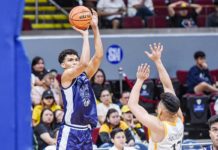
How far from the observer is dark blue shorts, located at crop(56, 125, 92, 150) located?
6.53 metres

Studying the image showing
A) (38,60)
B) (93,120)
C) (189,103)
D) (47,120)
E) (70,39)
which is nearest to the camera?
(93,120)

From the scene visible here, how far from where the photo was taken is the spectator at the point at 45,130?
9.80 metres

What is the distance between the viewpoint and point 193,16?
15312 mm

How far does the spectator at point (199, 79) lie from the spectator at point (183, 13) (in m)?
1.75

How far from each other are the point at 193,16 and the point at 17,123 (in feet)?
A: 42.7

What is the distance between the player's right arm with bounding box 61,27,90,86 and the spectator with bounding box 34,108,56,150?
351 centimetres

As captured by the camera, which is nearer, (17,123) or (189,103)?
(17,123)

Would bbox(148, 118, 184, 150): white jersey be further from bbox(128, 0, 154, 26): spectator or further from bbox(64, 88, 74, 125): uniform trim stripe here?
bbox(128, 0, 154, 26): spectator

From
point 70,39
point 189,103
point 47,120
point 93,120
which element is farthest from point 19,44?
point 70,39

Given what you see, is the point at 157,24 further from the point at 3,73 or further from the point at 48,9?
the point at 3,73

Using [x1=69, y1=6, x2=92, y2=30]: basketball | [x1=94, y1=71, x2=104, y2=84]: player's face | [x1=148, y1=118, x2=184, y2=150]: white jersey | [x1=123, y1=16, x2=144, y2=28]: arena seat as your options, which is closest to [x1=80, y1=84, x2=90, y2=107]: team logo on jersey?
[x1=69, y1=6, x2=92, y2=30]: basketball

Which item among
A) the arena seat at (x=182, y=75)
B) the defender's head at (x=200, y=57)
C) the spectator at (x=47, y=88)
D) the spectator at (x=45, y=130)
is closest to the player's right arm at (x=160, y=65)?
the spectator at (x=45, y=130)

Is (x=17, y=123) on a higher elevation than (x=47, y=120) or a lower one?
higher

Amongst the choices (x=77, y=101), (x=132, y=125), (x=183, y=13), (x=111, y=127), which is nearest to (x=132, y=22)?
(x=183, y=13)
